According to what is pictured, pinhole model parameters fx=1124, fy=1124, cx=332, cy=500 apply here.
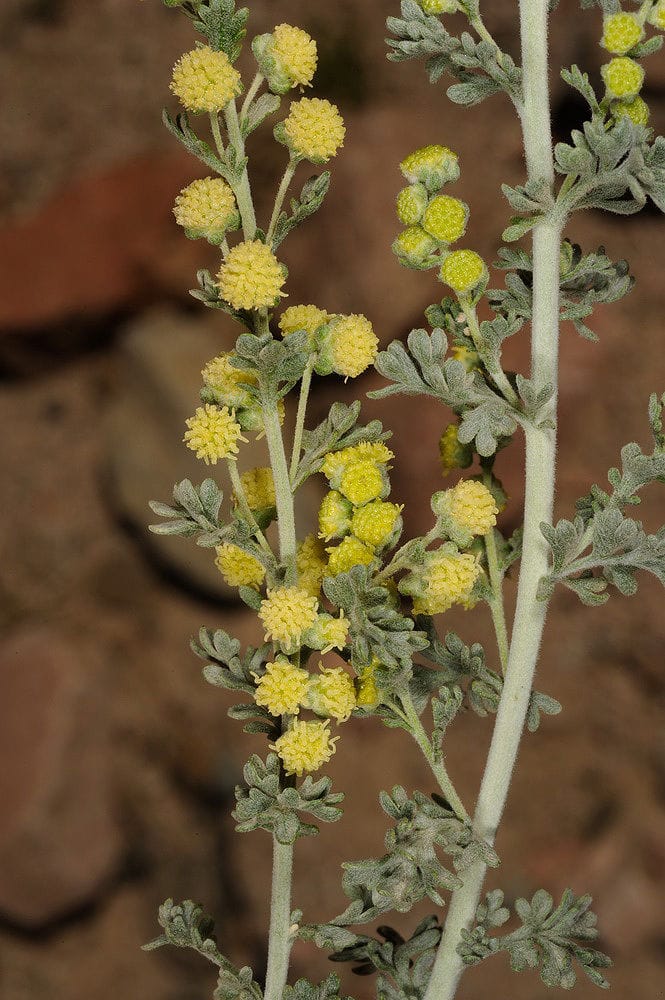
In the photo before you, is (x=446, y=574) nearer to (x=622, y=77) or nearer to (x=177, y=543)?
(x=622, y=77)

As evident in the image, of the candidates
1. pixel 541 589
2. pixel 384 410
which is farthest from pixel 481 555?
pixel 384 410

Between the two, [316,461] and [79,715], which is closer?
[316,461]

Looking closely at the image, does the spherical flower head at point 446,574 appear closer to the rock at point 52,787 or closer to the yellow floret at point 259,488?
the yellow floret at point 259,488

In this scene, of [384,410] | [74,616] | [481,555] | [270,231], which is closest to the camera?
[270,231]

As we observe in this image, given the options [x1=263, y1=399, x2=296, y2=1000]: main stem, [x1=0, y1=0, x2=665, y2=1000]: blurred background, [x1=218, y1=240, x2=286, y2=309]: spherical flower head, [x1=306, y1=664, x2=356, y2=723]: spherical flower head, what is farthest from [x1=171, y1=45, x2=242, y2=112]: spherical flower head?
[x1=0, y1=0, x2=665, y2=1000]: blurred background

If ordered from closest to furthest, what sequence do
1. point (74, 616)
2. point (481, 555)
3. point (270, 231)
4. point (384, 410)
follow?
1. point (270, 231)
2. point (481, 555)
3. point (384, 410)
4. point (74, 616)

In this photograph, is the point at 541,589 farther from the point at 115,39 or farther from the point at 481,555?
the point at 115,39

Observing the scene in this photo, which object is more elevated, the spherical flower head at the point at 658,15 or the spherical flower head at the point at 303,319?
the spherical flower head at the point at 658,15

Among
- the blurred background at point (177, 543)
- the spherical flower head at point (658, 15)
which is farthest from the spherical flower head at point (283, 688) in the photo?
the blurred background at point (177, 543)
